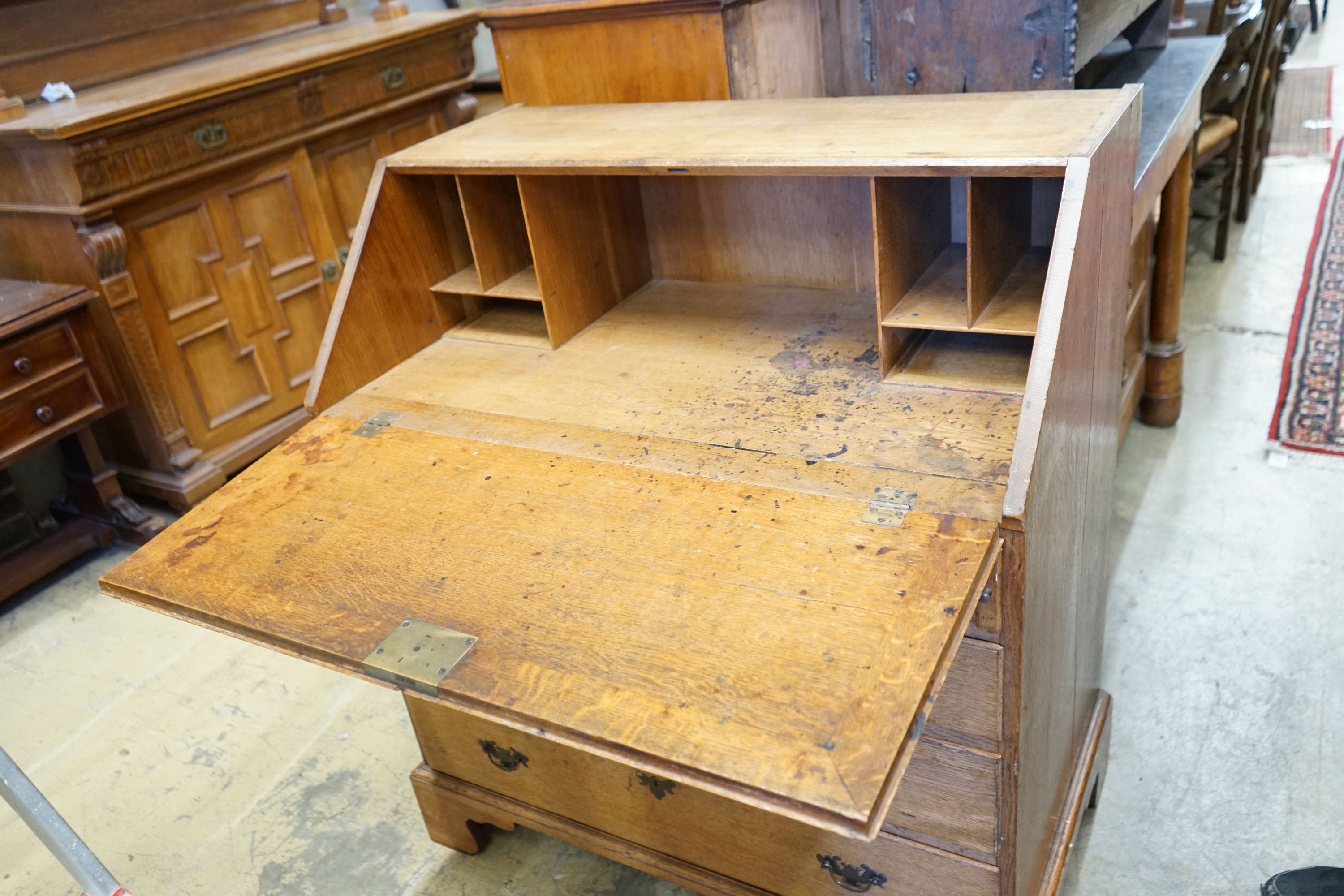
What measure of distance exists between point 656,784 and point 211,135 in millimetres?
2190

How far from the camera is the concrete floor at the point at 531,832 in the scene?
1.75m

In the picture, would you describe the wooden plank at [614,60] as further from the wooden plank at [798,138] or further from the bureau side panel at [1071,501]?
the bureau side panel at [1071,501]

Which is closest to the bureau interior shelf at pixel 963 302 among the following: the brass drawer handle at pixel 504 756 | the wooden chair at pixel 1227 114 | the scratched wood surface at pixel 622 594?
the scratched wood surface at pixel 622 594

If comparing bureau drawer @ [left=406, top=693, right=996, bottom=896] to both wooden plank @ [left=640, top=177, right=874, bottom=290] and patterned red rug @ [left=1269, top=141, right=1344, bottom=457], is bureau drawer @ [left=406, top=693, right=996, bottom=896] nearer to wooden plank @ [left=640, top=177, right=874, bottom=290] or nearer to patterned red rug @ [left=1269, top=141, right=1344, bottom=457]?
wooden plank @ [left=640, top=177, right=874, bottom=290]

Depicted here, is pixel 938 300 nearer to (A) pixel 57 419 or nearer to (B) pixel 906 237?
(B) pixel 906 237

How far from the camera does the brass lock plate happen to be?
999mm

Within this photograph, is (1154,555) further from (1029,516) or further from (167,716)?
(167,716)

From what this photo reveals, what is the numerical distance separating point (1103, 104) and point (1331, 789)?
1246 millimetres

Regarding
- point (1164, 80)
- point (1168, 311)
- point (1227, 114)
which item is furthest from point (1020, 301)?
point (1227, 114)

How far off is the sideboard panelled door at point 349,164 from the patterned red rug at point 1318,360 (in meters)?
2.65

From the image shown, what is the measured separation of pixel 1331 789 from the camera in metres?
1.74

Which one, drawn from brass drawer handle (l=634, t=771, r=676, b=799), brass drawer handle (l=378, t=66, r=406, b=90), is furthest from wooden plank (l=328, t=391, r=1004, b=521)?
brass drawer handle (l=378, t=66, r=406, b=90)

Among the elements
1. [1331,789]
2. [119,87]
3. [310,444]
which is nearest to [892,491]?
[310,444]

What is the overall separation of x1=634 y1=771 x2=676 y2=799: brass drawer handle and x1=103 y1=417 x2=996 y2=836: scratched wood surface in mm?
506
